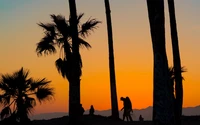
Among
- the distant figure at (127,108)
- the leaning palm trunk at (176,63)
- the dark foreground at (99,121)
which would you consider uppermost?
the leaning palm trunk at (176,63)

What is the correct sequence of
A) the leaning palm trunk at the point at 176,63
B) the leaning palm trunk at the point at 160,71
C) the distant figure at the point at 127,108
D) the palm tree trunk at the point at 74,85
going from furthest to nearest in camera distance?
the distant figure at the point at 127,108 < the palm tree trunk at the point at 74,85 < the leaning palm trunk at the point at 176,63 < the leaning palm trunk at the point at 160,71

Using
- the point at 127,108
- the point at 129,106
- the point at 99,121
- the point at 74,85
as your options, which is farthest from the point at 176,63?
the point at 129,106

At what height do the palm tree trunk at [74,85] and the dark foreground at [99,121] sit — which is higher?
the palm tree trunk at [74,85]

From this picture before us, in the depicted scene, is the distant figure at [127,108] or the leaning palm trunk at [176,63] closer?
the leaning palm trunk at [176,63]

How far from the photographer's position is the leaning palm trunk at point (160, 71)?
1377 centimetres

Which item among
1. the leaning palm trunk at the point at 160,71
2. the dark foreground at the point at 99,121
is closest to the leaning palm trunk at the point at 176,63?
Answer: the dark foreground at the point at 99,121

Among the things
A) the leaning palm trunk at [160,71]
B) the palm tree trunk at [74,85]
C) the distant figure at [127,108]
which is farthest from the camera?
the distant figure at [127,108]

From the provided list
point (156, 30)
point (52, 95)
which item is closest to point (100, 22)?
point (52, 95)

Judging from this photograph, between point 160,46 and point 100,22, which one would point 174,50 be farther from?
point 160,46

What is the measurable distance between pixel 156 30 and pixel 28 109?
13216mm

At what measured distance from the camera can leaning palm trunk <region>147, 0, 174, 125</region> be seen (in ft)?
45.2

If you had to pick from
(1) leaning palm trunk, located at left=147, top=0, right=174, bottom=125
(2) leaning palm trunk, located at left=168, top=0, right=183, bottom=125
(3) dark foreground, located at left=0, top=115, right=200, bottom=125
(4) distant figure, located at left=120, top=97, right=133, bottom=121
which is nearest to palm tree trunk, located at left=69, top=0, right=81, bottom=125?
(3) dark foreground, located at left=0, top=115, right=200, bottom=125

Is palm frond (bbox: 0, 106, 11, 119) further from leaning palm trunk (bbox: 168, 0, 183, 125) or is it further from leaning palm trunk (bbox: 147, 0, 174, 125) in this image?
leaning palm trunk (bbox: 147, 0, 174, 125)

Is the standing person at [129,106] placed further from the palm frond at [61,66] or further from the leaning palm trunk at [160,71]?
Result: the leaning palm trunk at [160,71]
